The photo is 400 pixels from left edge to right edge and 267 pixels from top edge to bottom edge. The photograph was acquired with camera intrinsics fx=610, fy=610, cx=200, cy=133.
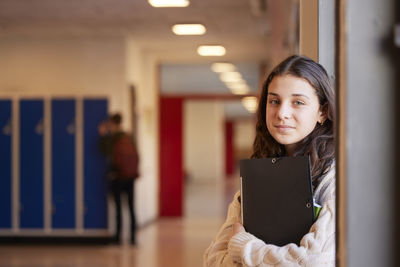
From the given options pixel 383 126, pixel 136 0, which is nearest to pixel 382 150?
pixel 383 126

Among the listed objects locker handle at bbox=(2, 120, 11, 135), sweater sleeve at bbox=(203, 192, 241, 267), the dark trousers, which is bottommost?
the dark trousers

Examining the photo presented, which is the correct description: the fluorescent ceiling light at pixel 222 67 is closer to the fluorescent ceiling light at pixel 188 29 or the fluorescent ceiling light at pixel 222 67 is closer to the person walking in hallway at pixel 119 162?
the fluorescent ceiling light at pixel 188 29

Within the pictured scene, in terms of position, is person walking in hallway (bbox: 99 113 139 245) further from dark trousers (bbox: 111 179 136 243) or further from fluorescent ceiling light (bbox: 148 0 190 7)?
fluorescent ceiling light (bbox: 148 0 190 7)

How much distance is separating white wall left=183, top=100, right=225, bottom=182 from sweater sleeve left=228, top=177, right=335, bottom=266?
2213 cm

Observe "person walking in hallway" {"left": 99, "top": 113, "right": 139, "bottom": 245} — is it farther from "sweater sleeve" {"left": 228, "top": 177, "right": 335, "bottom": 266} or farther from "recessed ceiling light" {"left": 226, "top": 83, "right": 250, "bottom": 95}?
"recessed ceiling light" {"left": 226, "top": 83, "right": 250, "bottom": 95}

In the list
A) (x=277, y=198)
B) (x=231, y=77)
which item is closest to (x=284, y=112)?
(x=277, y=198)

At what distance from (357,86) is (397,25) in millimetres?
113

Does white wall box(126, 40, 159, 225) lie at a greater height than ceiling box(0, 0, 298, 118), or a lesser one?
lesser

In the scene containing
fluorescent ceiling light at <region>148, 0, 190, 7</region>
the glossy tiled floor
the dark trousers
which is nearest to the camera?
fluorescent ceiling light at <region>148, 0, 190, 7</region>

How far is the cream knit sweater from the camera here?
4.24ft

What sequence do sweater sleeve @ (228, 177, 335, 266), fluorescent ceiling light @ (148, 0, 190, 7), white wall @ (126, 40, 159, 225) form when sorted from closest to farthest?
sweater sleeve @ (228, 177, 335, 266)
fluorescent ceiling light @ (148, 0, 190, 7)
white wall @ (126, 40, 159, 225)

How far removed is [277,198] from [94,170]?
6678 millimetres

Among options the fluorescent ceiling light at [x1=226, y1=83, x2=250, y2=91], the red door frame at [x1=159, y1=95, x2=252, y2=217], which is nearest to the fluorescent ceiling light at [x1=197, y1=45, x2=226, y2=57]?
the red door frame at [x1=159, y1=95, x2=252, y2=217]

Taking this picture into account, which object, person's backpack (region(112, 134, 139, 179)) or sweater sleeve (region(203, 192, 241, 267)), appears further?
person's backpack (region(112, 134, 139, 179))
